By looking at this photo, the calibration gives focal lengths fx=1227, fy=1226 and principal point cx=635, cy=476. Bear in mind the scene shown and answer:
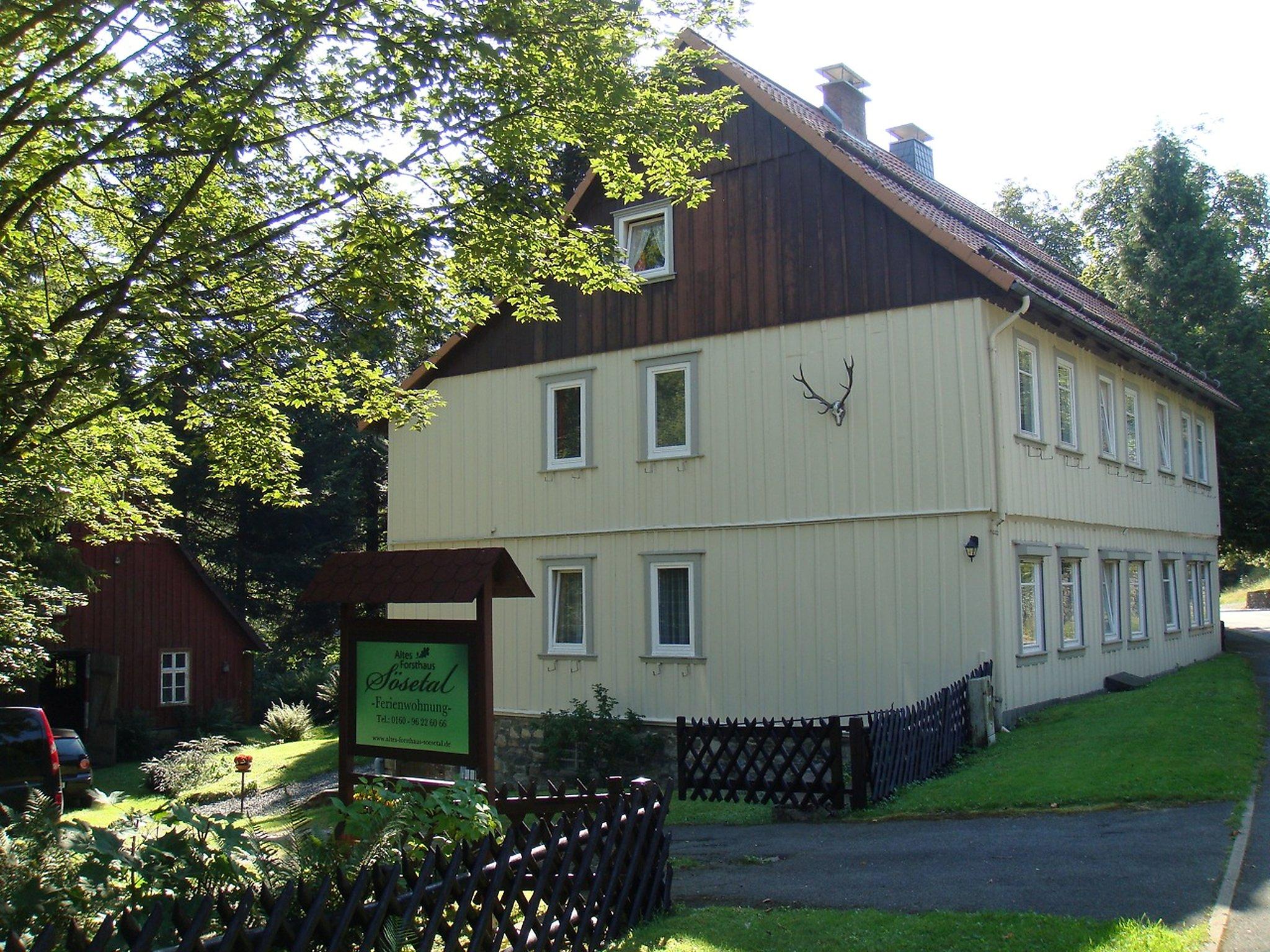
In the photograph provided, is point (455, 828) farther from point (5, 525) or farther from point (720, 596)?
point (720, 596)

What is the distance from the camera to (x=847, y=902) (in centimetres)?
841

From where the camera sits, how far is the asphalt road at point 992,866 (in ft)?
26.3

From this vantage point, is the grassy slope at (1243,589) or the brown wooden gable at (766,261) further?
the grassy slope at (1243,589)

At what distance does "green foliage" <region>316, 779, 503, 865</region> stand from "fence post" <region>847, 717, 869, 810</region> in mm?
7339

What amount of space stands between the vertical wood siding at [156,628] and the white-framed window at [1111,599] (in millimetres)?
23119

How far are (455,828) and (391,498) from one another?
1788 centimetres

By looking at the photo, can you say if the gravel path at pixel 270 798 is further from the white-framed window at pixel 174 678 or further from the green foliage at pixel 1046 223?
the green foliage at pixel 1046 223

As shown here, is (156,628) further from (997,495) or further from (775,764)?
(997,495)

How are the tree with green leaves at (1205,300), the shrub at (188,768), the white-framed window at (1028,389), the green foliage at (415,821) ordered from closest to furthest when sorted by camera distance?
the green foliage at (415,821)
the white-framed window at (1028,389)
the shrub at (188,768)
the tree with green leaves at (1205,300)

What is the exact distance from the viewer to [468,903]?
576 cm

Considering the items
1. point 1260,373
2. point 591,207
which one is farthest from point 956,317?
point 1260,373

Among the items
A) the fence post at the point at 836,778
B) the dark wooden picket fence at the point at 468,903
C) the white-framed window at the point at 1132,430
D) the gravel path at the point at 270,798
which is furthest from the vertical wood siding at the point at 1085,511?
Result: the gravel path at the point at 270,798

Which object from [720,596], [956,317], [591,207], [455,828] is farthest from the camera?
[591,207]

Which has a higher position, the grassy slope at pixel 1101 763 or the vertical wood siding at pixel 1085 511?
the vertical wood siding at pixel 1085 511
